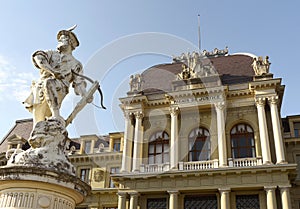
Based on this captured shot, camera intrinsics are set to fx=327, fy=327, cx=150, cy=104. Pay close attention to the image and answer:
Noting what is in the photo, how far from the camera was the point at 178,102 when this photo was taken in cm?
2694

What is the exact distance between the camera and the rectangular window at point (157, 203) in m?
24.5

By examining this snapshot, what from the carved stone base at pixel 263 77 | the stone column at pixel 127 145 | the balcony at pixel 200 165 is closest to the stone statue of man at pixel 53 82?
the balcony at pixel 200 165

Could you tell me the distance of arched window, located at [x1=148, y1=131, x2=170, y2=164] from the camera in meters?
26.4

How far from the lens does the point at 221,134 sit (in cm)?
2464

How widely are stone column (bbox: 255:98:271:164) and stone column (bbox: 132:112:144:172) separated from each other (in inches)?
370

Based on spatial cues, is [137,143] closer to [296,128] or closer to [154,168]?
[154,168]

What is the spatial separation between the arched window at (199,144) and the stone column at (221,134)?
1.40 m

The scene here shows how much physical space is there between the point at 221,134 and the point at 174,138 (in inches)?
146

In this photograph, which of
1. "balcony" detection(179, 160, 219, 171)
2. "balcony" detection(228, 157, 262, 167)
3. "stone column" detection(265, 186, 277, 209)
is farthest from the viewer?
"balcony" detection(179, 160, 219, 171)

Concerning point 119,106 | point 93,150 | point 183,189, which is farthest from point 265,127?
point 93,150

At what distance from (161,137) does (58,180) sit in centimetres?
2308

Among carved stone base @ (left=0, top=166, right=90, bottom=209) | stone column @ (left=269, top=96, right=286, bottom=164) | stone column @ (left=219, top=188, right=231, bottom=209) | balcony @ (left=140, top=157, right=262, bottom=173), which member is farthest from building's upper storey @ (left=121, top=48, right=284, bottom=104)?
carved stone base @ (left=0, top=166, right=90, bottom=209)

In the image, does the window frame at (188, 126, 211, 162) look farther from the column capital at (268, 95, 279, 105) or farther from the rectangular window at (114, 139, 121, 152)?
the rectangular window at (114, 139, 121, 152)

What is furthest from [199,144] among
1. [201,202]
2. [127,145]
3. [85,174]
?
[85,174]
